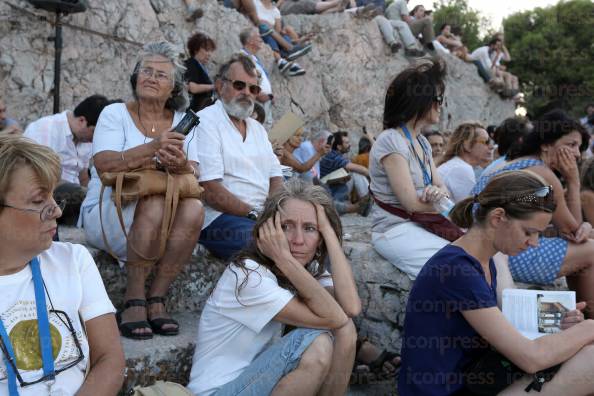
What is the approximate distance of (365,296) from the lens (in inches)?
164

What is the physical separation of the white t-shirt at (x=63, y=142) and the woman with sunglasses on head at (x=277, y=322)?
2744mm

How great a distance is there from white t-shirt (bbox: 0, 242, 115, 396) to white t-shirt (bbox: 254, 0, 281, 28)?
8.86 meters

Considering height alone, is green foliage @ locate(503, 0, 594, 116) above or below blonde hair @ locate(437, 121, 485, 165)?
below

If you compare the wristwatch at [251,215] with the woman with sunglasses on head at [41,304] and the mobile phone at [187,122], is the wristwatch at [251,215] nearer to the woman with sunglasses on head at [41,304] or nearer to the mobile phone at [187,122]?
the mobile phone at [187,122]

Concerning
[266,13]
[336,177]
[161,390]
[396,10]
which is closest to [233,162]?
[161,390]

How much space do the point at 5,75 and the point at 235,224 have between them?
4.85 metres

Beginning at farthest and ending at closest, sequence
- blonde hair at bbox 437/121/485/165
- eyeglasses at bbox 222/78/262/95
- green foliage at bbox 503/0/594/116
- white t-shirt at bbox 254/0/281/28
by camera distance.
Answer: green foliage at bbox 503/0/594/116 → white t-shirt at bbox 254/0/281/28 → blonde hair at bbox 437/121/485/165 → eyeglasses at bbox 222/78/262/95

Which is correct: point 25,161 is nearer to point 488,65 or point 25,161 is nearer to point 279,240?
point 279,240

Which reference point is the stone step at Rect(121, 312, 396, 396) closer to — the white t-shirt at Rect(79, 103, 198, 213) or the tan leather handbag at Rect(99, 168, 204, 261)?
the tan leather handbag at Rect(99, 168, 204, 261)

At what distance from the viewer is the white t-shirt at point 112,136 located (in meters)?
3.61

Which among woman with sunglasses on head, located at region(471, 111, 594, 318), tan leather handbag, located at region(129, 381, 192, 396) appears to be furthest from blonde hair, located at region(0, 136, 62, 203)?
woman with sunglasses on head, located at region(471, 111, 594, 318)

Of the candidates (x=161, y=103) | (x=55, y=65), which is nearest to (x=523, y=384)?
(x=161, y=103)

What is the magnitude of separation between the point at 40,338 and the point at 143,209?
133 cm

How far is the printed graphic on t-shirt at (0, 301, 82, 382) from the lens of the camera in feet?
7.02
